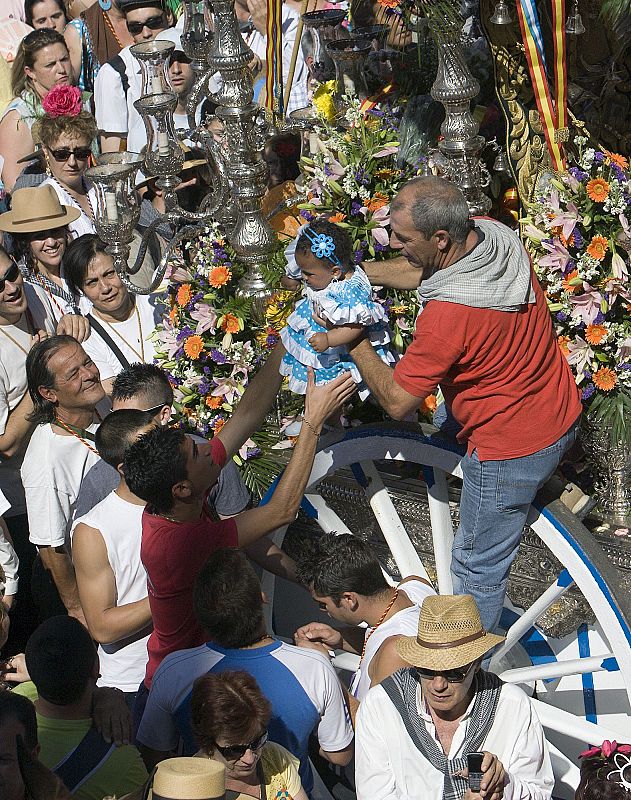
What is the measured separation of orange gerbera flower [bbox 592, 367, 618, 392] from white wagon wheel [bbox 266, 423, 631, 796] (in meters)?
0.43

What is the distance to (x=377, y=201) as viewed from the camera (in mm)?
4086

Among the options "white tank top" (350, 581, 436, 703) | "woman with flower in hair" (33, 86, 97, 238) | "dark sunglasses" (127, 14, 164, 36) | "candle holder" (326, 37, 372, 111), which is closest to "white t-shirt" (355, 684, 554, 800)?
"white tank top" (350, 581, 436, 703)

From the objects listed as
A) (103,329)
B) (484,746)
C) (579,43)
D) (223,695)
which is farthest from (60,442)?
(579,43)

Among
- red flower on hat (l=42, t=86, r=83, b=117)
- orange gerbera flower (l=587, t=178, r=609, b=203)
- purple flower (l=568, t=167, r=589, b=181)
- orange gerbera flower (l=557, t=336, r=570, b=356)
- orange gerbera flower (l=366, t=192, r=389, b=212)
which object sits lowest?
orange gerbera flower (l=557, t=336, r=570, b=356)

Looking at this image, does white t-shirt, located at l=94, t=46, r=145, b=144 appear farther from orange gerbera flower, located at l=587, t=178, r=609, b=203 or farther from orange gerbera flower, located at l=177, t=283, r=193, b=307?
orange gerbera flower, located at l=587, t=178, r=609, b=203

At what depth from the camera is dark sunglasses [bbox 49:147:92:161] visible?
5.70 m

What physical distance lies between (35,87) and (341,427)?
395cm

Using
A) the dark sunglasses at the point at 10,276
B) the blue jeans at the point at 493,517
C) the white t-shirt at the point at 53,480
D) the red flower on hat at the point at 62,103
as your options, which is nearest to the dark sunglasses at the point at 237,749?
the blue jeans at the point at 493,517

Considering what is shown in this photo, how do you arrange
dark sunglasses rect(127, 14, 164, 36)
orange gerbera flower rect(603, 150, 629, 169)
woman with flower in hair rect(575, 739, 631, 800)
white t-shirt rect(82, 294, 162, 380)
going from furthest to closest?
dark sunglasses rect(127, 14, 164, 36), white t-shirt rect(82, 294, 162, 380), orange gerbera flower rect(603, 150, 629, 169), woman with flower in hair rect(575, 739, 631, 800)

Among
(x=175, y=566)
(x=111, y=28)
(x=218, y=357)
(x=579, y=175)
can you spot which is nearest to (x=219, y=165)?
(x=218, y=357)

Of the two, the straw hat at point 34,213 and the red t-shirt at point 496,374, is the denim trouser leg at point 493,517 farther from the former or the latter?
the straw hat at point 34,213

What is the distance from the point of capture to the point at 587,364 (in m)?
3.76

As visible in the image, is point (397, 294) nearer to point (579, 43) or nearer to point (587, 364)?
point (587, 364)

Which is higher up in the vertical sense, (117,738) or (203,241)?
(203,241)
